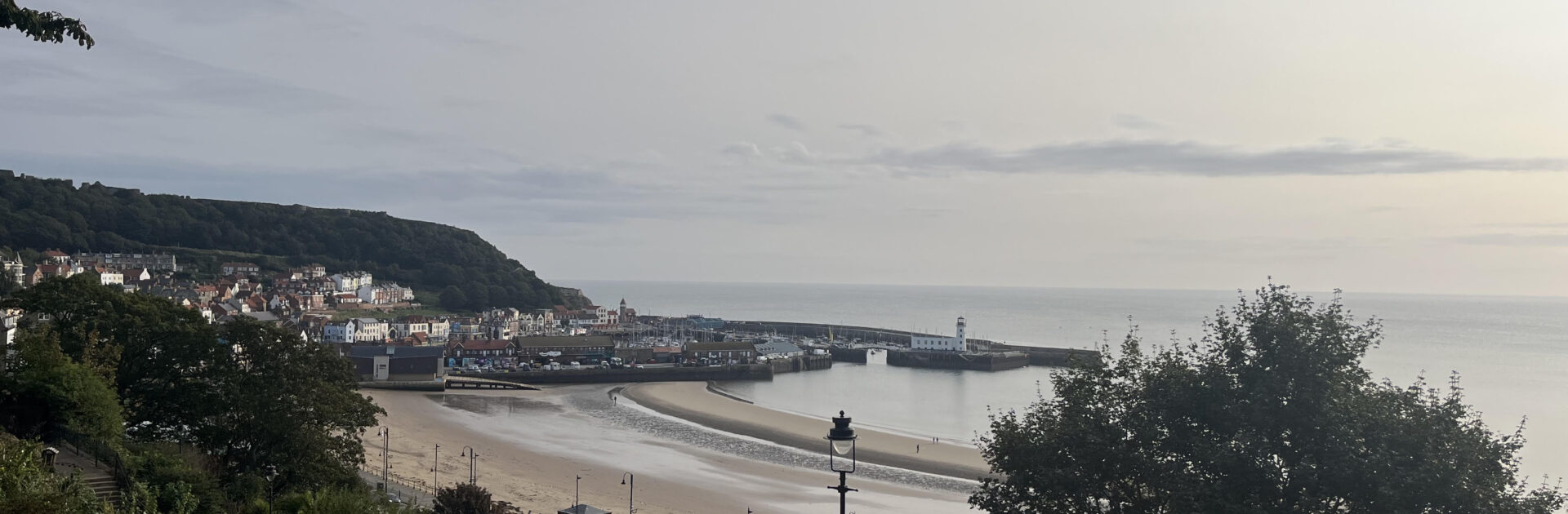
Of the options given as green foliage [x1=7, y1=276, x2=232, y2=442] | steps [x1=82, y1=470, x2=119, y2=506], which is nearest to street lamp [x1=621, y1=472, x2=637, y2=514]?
green foliage [x1=7, y1=276, x2=232, y2=442]

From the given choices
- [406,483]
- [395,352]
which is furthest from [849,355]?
[406,483]

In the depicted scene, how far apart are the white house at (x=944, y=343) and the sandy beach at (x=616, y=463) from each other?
41.2m

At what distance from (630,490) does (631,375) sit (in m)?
36.0

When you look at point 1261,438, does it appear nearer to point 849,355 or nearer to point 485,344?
point 485,344

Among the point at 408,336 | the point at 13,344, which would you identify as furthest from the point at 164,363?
the point at 408,336

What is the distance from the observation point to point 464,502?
1859 cm

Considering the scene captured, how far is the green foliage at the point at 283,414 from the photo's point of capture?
59.1ft

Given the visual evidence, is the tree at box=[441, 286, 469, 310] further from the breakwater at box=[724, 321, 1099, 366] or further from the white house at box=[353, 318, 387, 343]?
the breakwater at box=[724, 321, 1099, 366]

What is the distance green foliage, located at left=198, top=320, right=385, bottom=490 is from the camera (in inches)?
709

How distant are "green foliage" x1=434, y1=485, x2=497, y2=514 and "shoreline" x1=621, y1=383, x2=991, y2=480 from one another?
13.1 m

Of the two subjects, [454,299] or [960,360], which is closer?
[960,360]

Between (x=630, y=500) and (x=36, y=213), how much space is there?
346 feet

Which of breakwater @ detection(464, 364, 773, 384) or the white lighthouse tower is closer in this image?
breakwater @ detection(464, 364, 773, 384)

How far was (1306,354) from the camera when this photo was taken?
13.0 m
